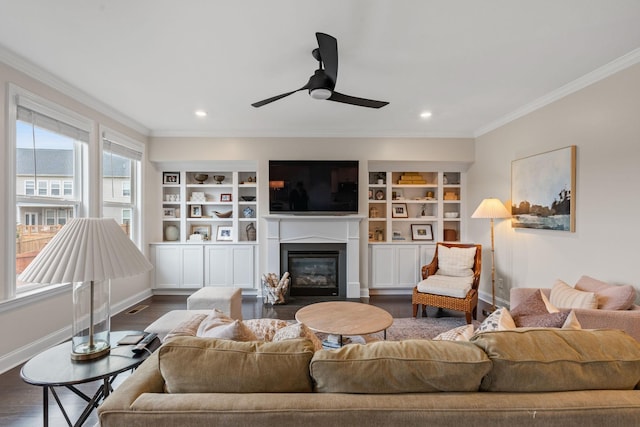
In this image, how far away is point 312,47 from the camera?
2.26 meters

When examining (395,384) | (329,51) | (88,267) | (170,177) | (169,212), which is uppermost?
(329,51)

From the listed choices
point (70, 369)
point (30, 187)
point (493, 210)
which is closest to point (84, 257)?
point (70, 369)

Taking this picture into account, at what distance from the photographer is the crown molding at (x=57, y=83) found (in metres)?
2.42

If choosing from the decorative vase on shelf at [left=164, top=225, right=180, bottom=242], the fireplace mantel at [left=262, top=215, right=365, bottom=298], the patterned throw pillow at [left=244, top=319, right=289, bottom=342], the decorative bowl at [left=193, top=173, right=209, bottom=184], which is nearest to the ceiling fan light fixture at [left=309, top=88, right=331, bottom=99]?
the patterned throw pillow at [left=244, top=319, right=289, bottom=342]

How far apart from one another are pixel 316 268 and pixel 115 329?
8.70 ft

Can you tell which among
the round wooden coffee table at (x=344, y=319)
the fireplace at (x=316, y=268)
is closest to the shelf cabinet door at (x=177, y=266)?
the fireplace at (x=316, y=268)

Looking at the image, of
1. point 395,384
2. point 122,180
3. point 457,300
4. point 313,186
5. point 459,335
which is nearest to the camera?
point 395,384

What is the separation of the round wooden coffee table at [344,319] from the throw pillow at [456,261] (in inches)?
69.8

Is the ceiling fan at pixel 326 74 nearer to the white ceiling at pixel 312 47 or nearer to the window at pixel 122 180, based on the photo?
the white ceiling at pixel 312 47

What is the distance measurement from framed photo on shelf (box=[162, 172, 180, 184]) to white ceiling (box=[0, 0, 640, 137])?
1451mm

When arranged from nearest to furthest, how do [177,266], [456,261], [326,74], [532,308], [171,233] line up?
[532,308] → [326,74] → [456,261] → [177,266] → [171,233]

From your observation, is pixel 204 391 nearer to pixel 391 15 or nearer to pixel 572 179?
pixel 391 15

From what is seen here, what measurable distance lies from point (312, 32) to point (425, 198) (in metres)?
3.71

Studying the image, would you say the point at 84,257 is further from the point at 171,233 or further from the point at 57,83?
the point at 171,233
